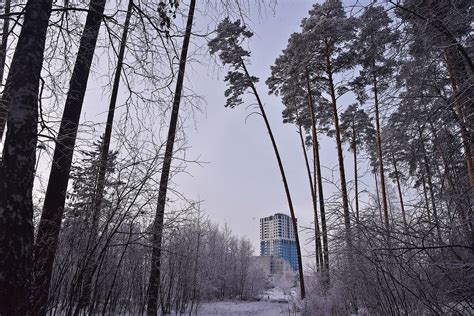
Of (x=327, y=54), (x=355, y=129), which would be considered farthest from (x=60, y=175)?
(x=355, y=129)

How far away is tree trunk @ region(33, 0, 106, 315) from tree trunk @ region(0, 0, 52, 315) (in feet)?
3.40

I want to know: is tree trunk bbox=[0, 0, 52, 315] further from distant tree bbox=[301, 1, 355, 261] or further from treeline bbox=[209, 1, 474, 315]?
distant tree bbox=[301, 1, 355, 261]

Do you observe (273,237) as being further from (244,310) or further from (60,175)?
(60,175)

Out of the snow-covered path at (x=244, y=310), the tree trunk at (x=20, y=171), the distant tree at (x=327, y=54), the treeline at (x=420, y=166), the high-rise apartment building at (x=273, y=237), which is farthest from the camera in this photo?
the high-rise apartment building at (x=273, y=237)

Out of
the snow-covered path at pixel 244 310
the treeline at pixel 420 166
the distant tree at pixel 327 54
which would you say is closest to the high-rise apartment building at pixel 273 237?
Result: the snow-covered path at pixel 244 310

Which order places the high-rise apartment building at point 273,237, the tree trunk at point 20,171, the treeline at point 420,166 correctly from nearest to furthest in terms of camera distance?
1. the tree trunk at point 20,171
2. the treeline at point 420,166
3. the high-rise apartment building at point 273,237

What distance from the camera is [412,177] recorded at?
15.3ft

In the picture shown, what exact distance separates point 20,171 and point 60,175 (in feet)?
6.62

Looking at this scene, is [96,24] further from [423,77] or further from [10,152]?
[423,77]

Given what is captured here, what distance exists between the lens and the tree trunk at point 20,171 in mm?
1654

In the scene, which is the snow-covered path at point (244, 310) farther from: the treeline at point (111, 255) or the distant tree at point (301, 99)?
the distant tree at point (301, 99)

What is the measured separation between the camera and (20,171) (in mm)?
1804

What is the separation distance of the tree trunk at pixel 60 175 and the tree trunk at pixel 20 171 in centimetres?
104

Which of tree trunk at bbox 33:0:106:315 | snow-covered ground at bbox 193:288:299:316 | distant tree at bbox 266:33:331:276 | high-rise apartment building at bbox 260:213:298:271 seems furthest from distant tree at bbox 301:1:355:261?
high-rise apartment building at bbox 260:213:298:271
